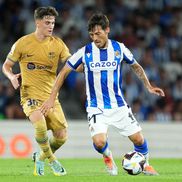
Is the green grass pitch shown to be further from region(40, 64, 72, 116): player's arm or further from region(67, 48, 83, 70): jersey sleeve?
region(67, 48, 83, 70): jersey sleeve

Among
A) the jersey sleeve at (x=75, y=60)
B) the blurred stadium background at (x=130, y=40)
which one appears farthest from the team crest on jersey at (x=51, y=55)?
the blurred stadium background at (x=130, y=40)

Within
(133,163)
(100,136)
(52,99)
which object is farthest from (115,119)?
(52,99)

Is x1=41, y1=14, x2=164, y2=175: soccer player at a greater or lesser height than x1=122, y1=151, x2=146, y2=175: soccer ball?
greater

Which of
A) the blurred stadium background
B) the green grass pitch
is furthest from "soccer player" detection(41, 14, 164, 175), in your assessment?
the blurred stadium background

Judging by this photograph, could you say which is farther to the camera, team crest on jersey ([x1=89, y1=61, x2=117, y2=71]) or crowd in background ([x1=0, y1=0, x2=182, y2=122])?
crowd in background ([x1=0, y1=0, x2=182, y2=122])

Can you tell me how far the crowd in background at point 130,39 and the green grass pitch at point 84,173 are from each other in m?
4.50

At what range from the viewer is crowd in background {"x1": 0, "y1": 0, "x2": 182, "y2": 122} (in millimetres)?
19469

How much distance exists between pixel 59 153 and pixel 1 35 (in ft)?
14.9

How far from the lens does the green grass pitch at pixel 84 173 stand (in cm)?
1009

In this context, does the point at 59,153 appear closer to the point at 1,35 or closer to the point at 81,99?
the point at 81,99

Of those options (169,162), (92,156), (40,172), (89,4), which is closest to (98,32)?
(40,172)

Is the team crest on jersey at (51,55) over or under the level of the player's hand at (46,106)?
over

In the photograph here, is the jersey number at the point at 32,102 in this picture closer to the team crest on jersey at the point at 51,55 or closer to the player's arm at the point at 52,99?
the player's arm at the point at 52,99

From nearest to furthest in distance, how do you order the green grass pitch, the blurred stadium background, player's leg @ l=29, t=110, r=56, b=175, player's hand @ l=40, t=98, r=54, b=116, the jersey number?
1. the green grass pitch
2. player's hand @ l=40, t=98, r=54, b=116
3. player's leg @ l=29, t=110, r=56, b=175
4. the jersey number
5. the blurred stadium background
